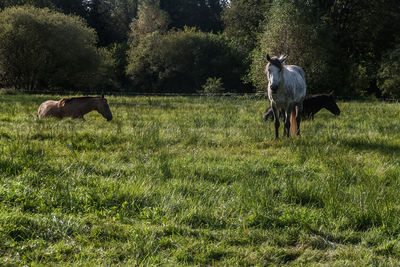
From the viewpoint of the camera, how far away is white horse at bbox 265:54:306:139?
27.7ft

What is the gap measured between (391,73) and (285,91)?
92.2 feet

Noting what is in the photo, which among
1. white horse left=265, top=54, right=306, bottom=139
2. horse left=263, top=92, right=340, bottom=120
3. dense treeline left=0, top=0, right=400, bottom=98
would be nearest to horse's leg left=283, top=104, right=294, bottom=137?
white horse left=265, top=54, right=306, bottom=139

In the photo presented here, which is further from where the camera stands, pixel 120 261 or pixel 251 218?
pixel 251 218

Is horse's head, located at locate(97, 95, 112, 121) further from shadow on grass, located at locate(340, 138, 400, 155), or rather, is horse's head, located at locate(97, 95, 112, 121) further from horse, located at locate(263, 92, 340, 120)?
shadow on grass, located at locate(340, 138, 400, 155)

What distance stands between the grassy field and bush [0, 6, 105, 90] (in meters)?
27.9

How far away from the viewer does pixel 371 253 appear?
10.3ft

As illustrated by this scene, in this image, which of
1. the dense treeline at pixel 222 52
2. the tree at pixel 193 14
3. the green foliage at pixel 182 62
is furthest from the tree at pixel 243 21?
the tree at pixel 193 14

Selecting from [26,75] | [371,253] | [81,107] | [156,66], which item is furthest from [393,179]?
[156,66]

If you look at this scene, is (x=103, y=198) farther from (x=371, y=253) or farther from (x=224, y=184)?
(x=371, y=253)

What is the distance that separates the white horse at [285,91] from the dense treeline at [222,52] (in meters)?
23.0

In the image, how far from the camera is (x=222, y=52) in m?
46.8

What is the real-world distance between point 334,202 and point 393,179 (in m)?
1.60

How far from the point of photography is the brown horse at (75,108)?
12.2 meters

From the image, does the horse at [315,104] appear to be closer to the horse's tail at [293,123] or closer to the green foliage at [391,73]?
the horse's tail at [293,123]
